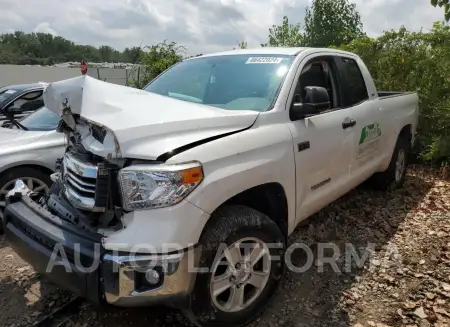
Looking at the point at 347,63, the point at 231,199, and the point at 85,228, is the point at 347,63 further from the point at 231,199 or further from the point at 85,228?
the point at 85,228

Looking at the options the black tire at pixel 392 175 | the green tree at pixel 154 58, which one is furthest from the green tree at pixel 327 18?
the black tire at pixel 392 175

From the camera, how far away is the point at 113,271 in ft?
6.88

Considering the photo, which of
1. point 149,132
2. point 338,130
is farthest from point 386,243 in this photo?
point 149,132

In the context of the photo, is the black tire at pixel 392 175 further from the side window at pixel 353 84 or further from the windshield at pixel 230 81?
the windshield at pixel 230 81

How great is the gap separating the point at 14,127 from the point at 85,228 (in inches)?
124

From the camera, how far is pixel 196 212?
218 centimetres

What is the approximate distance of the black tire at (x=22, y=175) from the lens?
4.10m

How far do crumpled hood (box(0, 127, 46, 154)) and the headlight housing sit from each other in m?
2.63

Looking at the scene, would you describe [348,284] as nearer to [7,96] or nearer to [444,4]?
[444,4]

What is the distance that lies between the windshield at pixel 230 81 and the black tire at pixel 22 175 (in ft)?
5.17

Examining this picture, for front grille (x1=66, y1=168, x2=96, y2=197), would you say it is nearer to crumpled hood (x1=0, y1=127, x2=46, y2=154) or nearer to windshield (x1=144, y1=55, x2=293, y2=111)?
windshield (x1=144, y1=55, x2=293, y2=111)

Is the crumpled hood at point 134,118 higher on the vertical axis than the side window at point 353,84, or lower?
lower

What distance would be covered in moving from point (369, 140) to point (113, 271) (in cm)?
295

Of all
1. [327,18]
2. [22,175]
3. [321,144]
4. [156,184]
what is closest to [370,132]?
[321,144]
